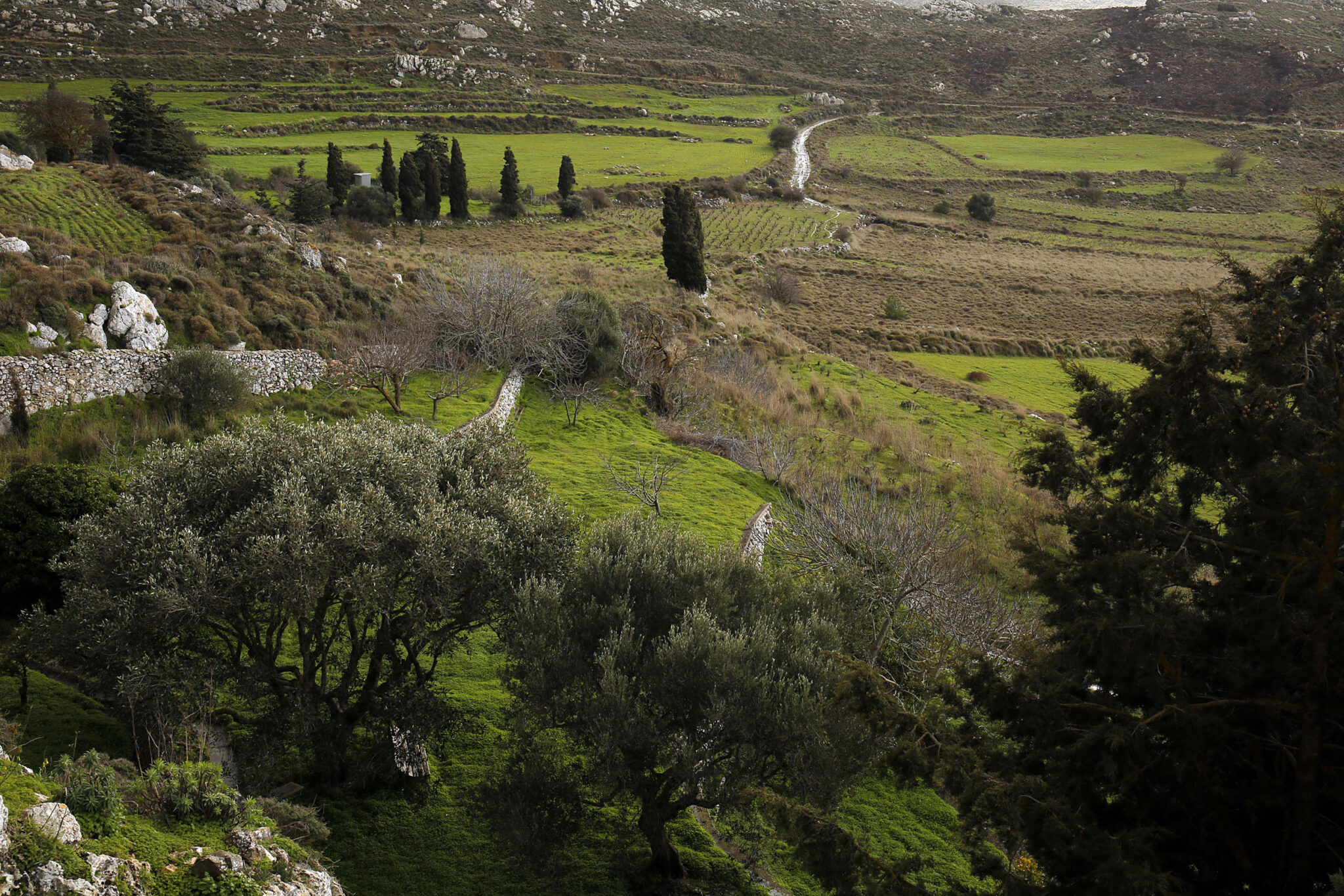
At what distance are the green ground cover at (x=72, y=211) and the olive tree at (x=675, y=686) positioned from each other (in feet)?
87.0

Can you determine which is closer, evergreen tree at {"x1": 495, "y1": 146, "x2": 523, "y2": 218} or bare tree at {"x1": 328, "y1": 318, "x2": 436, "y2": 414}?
bare tree at {"x1": 328, "y1": 318, "x2": 436, "y2": 414}

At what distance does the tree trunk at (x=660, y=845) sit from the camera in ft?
35.7

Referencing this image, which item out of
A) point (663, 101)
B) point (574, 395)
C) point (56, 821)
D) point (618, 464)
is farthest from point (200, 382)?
point (663, 101)

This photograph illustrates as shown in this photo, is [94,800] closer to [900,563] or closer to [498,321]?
[900,563]

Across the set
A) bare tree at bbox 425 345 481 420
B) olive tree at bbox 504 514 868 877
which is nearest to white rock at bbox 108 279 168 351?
bare tree at bbox 425 345 481 420

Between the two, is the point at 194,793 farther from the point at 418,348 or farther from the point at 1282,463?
the point at 418,348

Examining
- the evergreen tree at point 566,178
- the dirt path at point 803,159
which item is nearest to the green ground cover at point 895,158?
the dirt path at point 803,159

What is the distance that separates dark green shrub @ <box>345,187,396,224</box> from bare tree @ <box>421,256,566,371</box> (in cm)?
2631

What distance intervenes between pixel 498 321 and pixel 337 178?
3179 cm

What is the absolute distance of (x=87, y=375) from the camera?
21188mm

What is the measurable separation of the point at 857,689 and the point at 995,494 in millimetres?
19472

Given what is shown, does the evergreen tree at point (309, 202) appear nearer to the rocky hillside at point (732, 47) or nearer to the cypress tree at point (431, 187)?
the cypress tree at point (431, 187)

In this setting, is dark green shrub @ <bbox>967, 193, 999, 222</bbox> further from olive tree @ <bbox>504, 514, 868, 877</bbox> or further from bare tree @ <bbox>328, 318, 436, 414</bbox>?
olive tree @ <bbox>504, 514, 868, 877</bbox>

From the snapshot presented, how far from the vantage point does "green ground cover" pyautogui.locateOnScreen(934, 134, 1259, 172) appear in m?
Answer: 110
